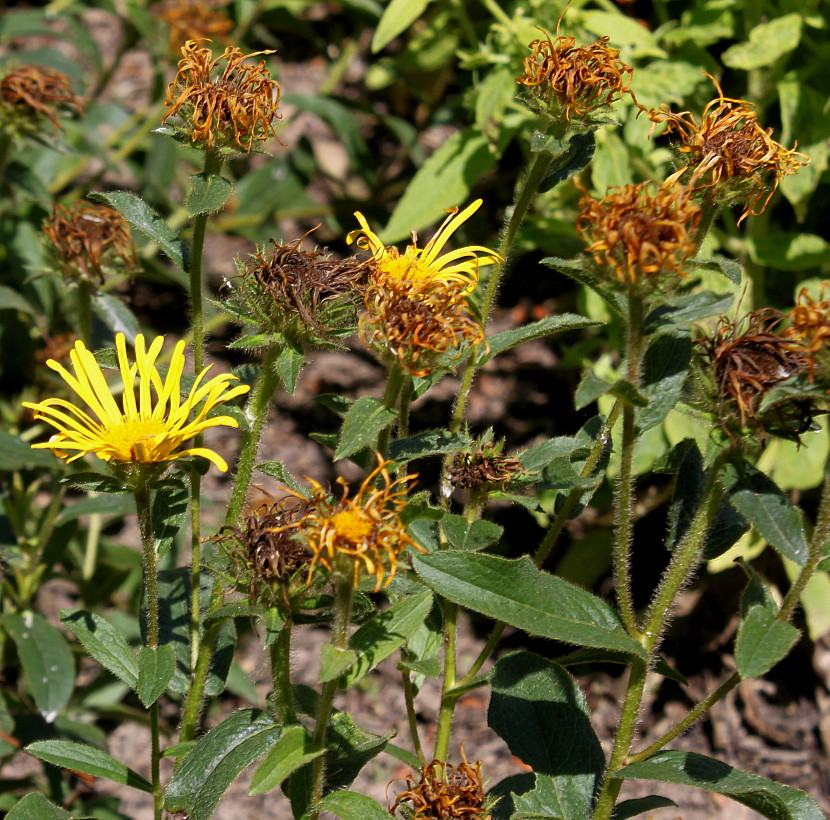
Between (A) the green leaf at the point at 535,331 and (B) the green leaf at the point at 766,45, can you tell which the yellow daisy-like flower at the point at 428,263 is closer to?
(A) the green leaf at the point at 535,331

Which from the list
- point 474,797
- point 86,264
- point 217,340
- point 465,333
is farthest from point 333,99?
point 474,797

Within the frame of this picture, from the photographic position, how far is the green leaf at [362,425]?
1196 mm

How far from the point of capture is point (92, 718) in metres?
2.59

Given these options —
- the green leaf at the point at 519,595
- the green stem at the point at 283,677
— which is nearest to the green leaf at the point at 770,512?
the green leaf at the point at 519,595

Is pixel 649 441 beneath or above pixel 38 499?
above

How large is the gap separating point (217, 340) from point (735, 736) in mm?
1888

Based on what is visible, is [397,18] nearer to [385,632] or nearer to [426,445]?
[426,445]

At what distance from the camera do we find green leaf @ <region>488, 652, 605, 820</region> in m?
1.45

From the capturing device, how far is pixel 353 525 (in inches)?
45.5

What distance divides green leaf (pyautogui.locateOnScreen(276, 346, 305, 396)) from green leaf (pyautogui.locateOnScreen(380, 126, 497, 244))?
4.36 ft

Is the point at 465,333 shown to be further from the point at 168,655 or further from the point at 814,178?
the point at 814,178

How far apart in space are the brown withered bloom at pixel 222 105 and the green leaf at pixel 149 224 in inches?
5.7

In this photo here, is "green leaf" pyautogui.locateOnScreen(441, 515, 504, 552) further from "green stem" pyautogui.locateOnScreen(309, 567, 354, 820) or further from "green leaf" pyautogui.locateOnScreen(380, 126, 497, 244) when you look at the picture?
"green leaf" pyautogui.locateOnScreen(380, 126, 497, 244)

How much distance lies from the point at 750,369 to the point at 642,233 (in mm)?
209
